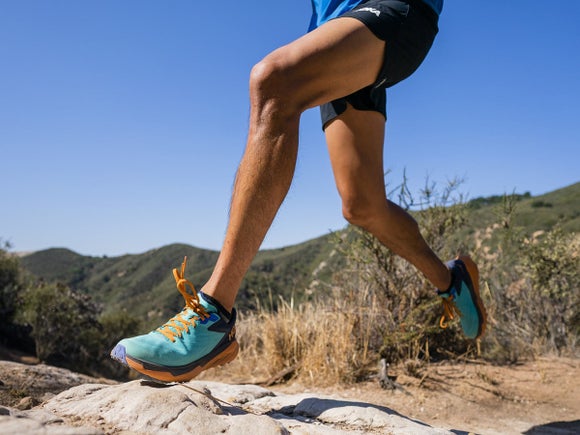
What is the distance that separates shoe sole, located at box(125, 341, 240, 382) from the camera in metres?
1.46

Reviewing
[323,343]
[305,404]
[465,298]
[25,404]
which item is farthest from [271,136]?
[323,343]

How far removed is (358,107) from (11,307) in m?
10.0

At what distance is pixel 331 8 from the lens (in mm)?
1932

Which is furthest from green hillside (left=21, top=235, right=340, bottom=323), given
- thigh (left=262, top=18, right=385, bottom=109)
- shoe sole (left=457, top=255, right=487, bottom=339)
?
thigh (left=262, top=18, right=385, bottom=109)

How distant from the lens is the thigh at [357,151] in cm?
214

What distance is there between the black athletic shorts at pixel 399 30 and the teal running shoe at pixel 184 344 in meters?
1.03

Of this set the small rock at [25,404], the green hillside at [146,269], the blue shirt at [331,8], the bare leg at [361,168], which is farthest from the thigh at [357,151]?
the green hillside at [146,269]

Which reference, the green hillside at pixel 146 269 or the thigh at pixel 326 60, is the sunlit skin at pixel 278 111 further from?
the green hillside at pixel 146 269

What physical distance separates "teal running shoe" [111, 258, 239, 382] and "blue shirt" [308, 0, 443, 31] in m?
1.18

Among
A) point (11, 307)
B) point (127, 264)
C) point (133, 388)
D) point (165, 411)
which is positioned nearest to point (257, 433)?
point (165, 411)

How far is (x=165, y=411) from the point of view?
130 centimetres

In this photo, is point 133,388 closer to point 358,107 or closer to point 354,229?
point 358,107

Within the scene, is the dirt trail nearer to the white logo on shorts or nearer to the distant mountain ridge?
the white logo on shorts

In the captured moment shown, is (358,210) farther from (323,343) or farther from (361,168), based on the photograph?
(323,343)
